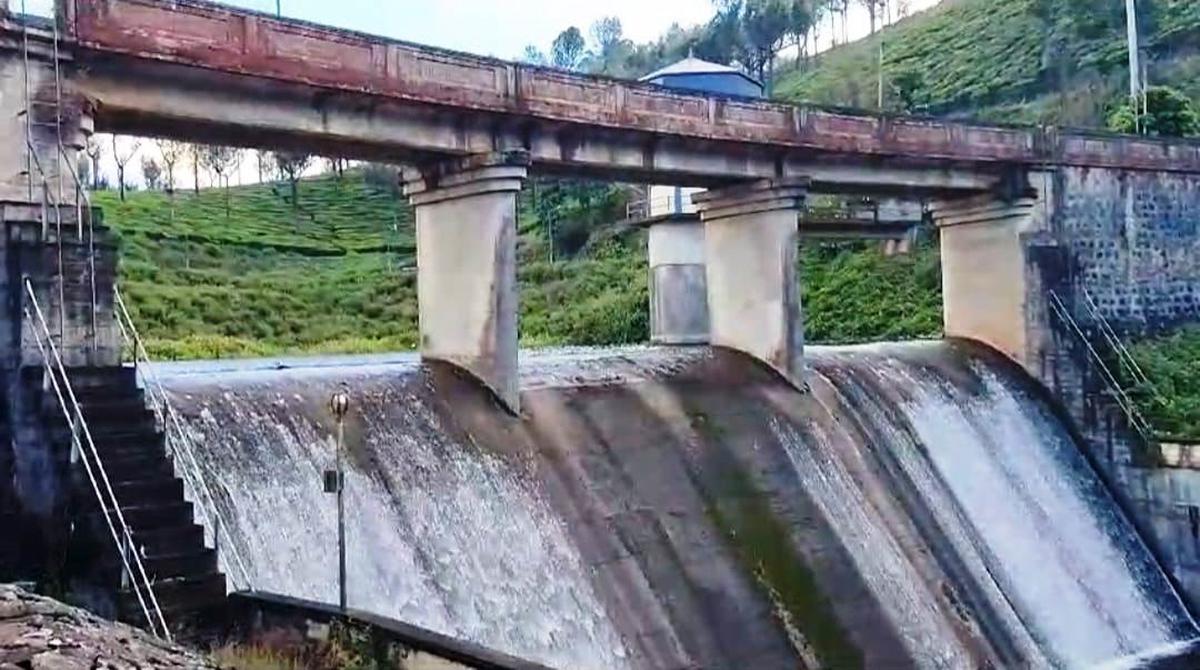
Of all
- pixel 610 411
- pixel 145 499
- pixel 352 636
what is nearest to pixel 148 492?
pixel 145 499

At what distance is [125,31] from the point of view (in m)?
12.5

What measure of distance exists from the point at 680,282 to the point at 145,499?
17.7m

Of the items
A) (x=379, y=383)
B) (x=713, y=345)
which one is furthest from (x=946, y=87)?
(x=379, y=383)

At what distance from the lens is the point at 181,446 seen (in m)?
11.9

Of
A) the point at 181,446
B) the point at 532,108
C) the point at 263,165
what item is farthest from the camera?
the point at 263,165

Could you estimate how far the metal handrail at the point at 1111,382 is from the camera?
75.0 ft

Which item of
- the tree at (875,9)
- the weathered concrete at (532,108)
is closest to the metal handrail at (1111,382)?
the weathered concrete at (532,108)

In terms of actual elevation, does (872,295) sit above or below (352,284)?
below

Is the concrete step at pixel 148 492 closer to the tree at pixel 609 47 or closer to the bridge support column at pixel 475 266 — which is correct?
the bridge support column at pixel 475 266

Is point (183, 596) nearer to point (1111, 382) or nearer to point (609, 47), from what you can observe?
point (1111, 382)

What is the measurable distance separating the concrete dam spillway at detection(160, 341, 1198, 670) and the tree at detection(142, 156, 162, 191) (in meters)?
63.5

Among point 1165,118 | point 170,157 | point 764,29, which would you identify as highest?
point 764,29

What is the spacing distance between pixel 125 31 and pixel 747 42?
74345mm

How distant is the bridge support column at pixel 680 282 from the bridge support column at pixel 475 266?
961 cm
